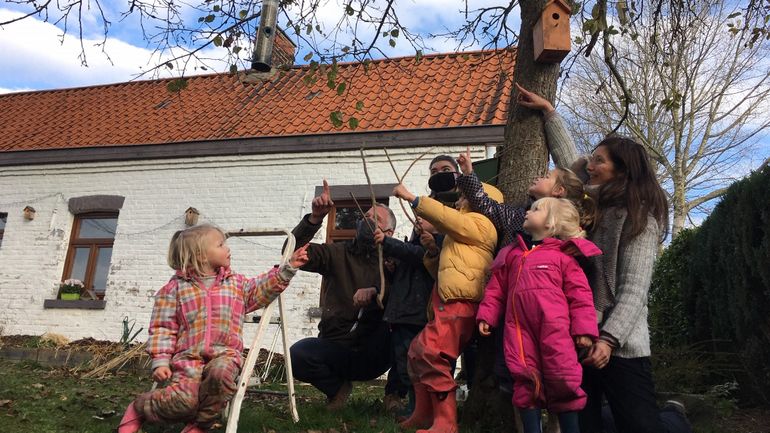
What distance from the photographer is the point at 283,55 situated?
42.3ft

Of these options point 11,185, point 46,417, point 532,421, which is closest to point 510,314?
point 532,421

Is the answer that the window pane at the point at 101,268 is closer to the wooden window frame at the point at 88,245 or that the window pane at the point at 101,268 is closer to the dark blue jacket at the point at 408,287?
the wooden window frame at the point at 88,245

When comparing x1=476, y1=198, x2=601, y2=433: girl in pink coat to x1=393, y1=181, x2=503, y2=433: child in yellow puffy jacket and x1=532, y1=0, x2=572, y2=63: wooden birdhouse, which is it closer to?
x1=393, y1=181, x2=503, y2=433: child in yellow puffy jacket

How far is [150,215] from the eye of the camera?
35.3 ft

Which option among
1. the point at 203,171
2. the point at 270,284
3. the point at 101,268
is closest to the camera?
the point at 270,284

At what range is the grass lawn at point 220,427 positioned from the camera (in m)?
3.80

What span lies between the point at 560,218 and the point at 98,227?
10285mm

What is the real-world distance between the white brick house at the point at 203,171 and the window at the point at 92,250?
0.03m

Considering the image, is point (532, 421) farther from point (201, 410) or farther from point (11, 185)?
point (11, 185)

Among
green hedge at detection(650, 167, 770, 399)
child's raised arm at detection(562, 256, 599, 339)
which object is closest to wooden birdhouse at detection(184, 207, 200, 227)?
green hedge at detection(650, 167, 770, 399)

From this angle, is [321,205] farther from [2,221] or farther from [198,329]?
[2,221]

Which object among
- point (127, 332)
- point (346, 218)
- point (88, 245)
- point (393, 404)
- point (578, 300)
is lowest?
point (393, 404)

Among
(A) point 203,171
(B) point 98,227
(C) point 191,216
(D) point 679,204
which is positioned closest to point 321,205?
(C) point 191,216

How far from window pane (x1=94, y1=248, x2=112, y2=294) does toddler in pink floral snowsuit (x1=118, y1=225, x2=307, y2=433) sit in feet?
27.9
